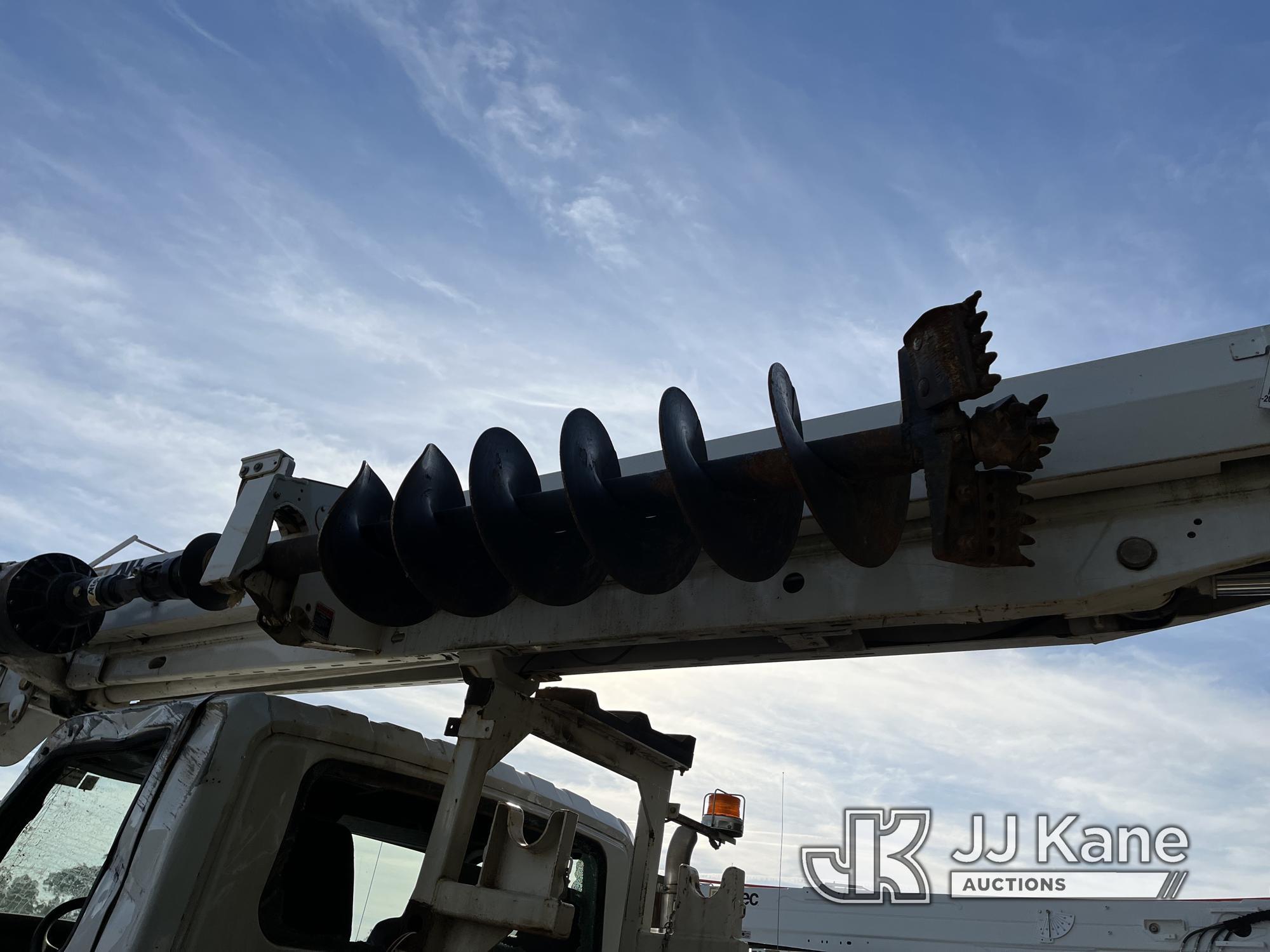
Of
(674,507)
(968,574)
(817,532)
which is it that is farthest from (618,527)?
(968,574)

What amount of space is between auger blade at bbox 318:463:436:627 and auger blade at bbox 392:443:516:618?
0.15 meters

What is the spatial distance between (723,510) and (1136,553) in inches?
36.3

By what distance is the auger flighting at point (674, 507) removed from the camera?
2008 millimetres

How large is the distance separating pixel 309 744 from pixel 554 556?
2.61ft

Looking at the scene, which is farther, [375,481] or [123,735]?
[375,481]

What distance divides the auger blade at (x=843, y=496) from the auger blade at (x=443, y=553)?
0.99 metres

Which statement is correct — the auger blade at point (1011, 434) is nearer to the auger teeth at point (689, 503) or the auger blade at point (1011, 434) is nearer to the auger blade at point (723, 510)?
the auger teeth at point (689, 503)

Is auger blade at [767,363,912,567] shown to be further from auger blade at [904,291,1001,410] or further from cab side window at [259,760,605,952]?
cab side window at [259,760,605,952]

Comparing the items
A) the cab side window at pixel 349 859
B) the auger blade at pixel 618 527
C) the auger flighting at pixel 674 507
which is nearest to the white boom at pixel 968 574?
the auger flighting at pixel 674 507

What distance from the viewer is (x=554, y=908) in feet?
7.73

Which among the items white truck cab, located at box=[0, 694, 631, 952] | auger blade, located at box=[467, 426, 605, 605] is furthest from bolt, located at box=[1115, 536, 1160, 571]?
white truck cab, located at box=[0, 694, 631, 952]

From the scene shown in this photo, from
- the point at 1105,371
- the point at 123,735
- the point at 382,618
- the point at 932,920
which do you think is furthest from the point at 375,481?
the point at 932,920

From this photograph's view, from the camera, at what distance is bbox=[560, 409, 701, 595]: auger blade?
8.21 ft

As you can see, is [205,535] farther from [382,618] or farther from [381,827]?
[381,827]
